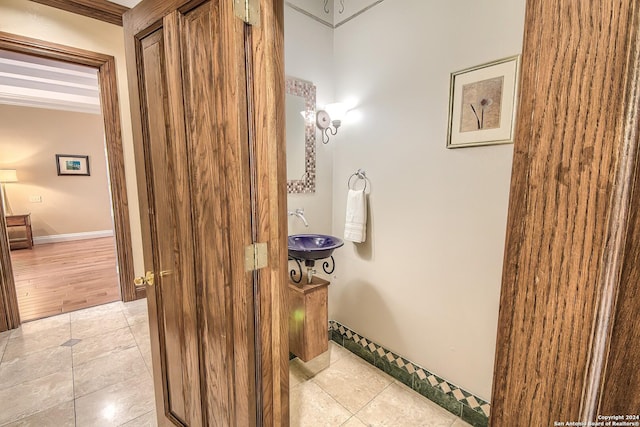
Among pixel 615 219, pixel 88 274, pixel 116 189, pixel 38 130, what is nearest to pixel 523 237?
pixel 615 219

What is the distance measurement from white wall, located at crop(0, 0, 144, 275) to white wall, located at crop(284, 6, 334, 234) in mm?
1955

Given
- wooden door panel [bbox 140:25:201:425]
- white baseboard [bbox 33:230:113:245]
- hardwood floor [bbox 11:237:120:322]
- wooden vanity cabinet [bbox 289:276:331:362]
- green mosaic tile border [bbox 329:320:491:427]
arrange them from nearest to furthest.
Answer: wooden door panel [bbox 140:25:201:425]
green mosaic tile border [bbox 329:320:491:427]
wooden vanity cabinet [bbox 289:276:331:362]
hardwood floor [bbox 11:237:120:322]
white baseboard [bbox 33:230:113:245]

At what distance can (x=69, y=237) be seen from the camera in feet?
19.6

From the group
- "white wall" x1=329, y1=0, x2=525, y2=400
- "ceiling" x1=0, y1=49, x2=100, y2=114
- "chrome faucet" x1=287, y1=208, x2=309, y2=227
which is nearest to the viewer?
"white wall" x1=329, y1=0, x2=525, y2=400

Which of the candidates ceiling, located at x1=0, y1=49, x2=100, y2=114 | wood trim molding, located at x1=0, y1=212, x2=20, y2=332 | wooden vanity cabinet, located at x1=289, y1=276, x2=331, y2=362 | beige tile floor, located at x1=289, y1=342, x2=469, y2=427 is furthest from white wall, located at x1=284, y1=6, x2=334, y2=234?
wood trim molding, located at x1=0, y1=212, x2=20, y2=332

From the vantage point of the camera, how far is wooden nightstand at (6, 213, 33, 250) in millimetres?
4984

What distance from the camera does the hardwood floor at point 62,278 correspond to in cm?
301

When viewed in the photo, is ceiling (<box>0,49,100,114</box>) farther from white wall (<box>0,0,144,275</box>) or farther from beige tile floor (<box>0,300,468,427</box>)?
beige tile floor (<box>0,300,468,427</box>)

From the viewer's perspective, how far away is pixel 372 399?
190 centimetres

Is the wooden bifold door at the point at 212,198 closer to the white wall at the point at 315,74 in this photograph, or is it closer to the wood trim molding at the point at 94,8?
the white wall at the point at 315,74

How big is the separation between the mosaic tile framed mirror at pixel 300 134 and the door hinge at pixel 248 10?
1.27m

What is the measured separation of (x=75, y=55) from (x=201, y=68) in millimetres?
2693

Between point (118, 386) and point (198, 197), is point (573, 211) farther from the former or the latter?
point (118, 386)

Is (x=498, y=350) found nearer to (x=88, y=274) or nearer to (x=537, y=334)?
(x=537, y=334)
